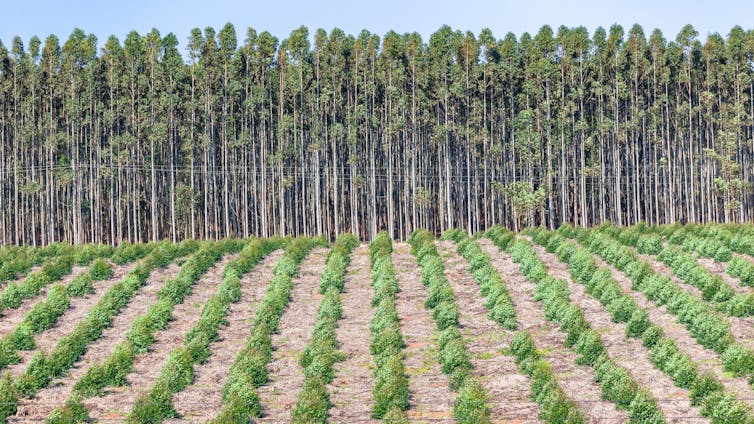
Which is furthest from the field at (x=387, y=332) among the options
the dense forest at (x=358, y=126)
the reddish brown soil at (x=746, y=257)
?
the dense forest at (x=358, y=126)

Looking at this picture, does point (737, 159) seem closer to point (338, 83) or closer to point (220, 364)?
point (338, 83)

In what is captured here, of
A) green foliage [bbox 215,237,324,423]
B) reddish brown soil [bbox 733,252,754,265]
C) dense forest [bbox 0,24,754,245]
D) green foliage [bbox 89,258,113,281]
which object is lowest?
green foliage [bbox 215,237,324,423]

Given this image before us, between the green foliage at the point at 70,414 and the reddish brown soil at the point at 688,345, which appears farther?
the reddish brown soil at the point at 688,345

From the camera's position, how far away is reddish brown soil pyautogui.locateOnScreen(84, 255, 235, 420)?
67.5ft

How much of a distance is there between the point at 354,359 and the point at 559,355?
13.7ft

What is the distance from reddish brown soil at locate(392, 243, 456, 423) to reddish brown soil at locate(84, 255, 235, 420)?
4938mm

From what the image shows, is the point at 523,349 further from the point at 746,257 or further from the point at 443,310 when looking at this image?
the point at 746,257

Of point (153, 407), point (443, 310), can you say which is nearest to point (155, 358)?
point (153, 407)

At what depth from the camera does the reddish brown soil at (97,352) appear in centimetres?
2045

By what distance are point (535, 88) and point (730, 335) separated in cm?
4596

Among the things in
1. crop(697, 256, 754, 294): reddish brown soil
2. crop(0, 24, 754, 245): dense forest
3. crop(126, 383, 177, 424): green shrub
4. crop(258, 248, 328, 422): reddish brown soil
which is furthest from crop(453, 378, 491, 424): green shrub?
crop(0, 24, 754, 245): dense forest

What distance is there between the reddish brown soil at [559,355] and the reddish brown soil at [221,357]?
635cm

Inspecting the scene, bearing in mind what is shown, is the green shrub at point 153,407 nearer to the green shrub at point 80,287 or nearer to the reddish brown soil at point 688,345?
the green shrub at point 80,287

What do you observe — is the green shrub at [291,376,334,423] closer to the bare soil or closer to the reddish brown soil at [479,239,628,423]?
the reddish brown soil at [479,239,628,423]
